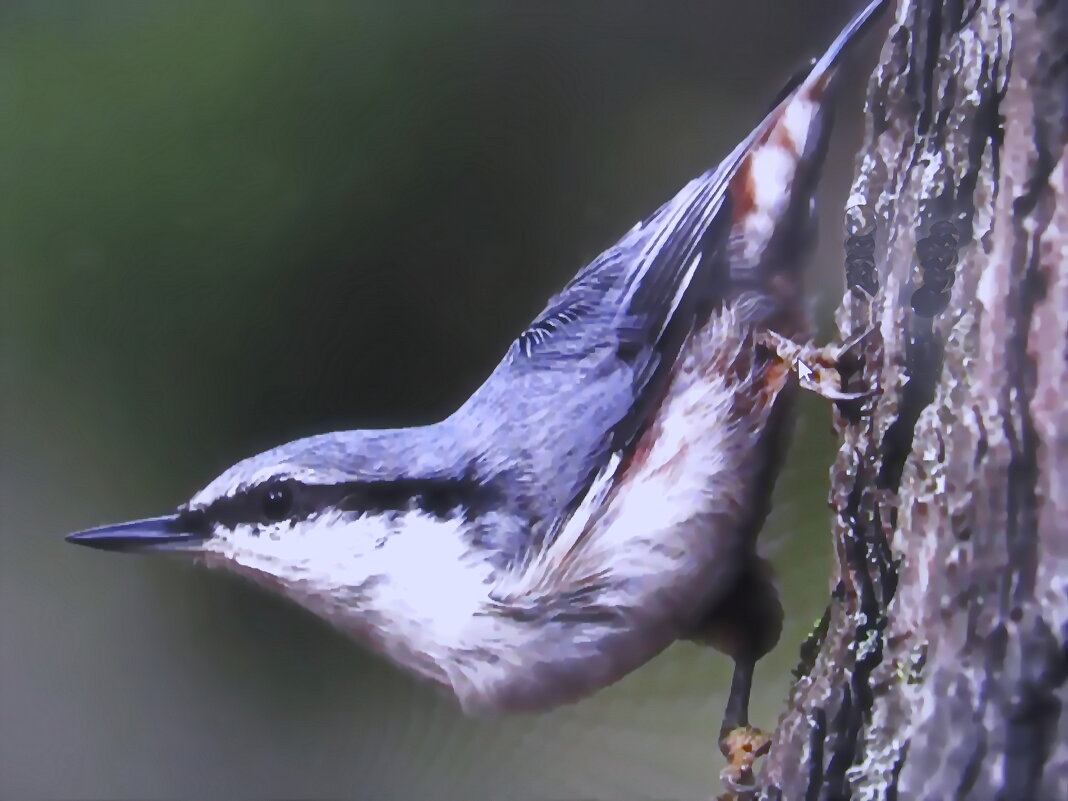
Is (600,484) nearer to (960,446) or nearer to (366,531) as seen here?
(366,531)

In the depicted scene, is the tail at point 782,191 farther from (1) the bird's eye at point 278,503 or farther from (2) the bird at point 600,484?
(1) the bird's eye at point 278,503

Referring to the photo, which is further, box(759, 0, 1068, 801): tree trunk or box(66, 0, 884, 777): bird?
box(66, 0, 884, 777): bird

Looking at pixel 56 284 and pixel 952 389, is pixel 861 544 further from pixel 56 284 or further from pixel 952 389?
pixel 56 284

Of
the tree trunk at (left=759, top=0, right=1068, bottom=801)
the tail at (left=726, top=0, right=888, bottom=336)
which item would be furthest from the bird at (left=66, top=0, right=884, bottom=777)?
the tree trunk at (left=759, top=0, right=1068, bottom=801)

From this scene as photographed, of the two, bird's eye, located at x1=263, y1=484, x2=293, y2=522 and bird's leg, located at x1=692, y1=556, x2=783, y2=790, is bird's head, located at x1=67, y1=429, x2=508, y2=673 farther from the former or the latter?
bird's leg, located at x1=692, y1=556, x2=783, y2=790

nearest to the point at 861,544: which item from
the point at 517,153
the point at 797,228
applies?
the point at 797,228

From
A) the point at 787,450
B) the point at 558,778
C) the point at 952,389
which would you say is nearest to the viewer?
the point at 952,389

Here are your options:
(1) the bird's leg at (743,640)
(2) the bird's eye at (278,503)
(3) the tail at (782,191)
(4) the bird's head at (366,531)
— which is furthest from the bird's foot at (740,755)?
(2) the bird's eye at (278,503)
